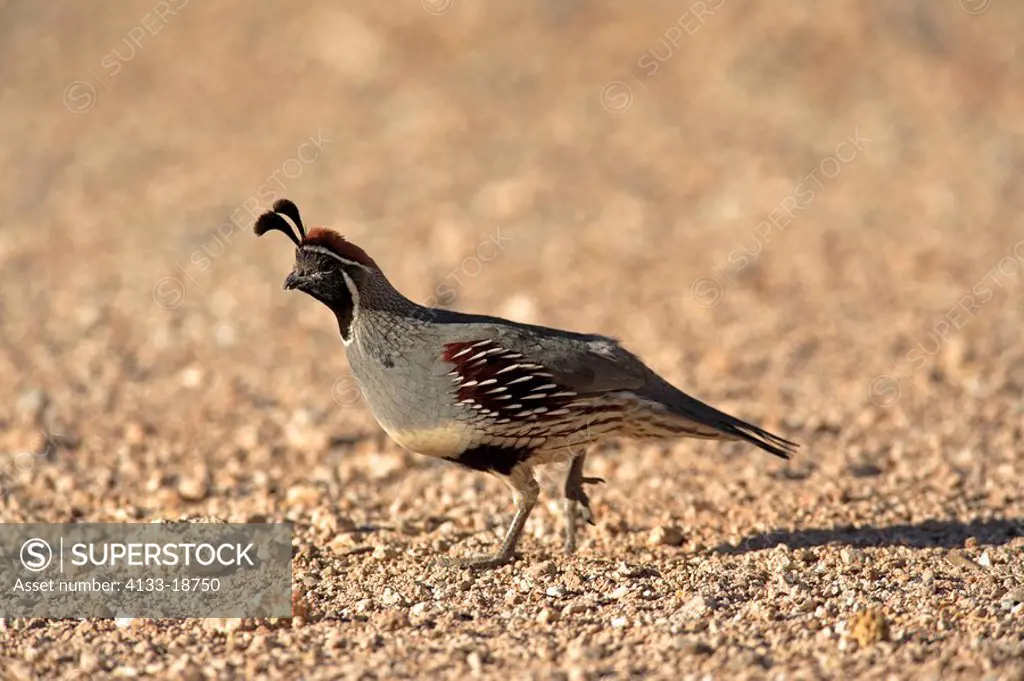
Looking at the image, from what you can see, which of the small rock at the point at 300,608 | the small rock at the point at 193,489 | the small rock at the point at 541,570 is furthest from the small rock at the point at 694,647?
the small rock at the point at 193,489

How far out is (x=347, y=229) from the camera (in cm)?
1380

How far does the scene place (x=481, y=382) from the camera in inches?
255

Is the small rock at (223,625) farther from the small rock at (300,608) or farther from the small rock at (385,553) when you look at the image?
the small rock at (385,553)

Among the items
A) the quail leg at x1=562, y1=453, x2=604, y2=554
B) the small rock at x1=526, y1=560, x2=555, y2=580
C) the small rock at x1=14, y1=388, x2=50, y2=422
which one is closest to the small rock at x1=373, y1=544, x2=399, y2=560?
the small rock at x1=526, y1=560, x2=555, y2=580

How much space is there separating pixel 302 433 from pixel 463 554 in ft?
8.98

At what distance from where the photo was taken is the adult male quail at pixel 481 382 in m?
6.50

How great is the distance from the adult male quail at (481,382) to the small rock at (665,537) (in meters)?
0.58

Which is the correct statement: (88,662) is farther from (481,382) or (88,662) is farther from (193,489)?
(193,489)

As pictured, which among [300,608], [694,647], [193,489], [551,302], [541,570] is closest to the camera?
[694,647]

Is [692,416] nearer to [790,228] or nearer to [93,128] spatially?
[790,228]

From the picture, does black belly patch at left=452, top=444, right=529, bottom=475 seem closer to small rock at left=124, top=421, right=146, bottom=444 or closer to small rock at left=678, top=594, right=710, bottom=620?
small rock at left=678, top=594, right=710, bottom=620

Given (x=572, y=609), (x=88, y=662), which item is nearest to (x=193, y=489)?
(x=88, y=662)

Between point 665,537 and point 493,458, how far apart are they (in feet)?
3.82

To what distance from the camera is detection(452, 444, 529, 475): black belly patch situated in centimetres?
656
